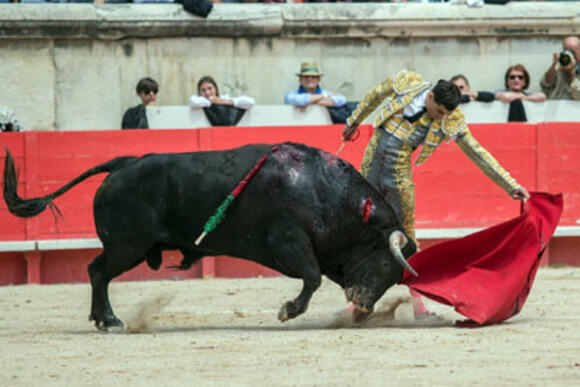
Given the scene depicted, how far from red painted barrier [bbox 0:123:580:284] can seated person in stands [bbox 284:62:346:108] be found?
0.54m

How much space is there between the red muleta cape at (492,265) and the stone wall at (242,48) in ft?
14.5

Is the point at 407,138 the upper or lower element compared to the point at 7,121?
upper

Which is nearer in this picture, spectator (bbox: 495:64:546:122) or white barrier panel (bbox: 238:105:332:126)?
white barrier panel (bbox: 238:105:332:126)

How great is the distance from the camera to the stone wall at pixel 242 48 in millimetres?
9977

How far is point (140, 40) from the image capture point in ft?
33.2

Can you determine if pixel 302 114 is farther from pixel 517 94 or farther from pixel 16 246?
pixel 16 246

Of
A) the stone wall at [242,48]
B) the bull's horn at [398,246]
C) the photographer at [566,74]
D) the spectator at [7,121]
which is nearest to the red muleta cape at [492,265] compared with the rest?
the bull's horn at [398,246]

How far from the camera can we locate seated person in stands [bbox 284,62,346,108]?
9367 mm

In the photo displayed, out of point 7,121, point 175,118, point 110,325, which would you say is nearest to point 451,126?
point 110,325

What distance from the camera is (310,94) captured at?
945 cm

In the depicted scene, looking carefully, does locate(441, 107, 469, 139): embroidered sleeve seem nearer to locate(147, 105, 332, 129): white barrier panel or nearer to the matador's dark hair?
the matador's dark hair

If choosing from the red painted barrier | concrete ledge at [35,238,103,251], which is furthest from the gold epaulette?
concrete ledge at [35,238,103,251]

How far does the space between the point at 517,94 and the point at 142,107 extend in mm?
2947

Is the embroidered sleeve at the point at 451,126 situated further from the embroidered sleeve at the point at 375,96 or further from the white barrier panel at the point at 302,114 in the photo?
the white barrier panel at the point at 302,114
